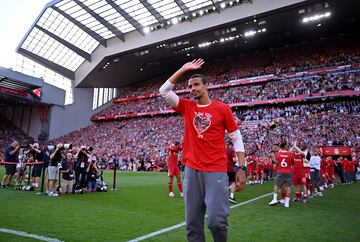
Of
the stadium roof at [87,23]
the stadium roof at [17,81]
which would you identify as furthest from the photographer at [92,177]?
the stadium roof at [17,81]

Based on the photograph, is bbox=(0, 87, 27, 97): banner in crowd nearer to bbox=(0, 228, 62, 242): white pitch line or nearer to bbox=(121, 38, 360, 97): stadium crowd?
bbox=(121, 38, 360, 97): stadium crowd

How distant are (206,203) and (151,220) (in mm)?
3352

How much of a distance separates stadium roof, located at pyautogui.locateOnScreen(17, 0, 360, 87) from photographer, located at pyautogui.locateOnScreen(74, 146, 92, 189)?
25.2 m

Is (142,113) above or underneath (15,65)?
underneath

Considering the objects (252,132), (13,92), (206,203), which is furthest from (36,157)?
(13,92)

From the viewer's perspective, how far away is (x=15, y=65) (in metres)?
38.5

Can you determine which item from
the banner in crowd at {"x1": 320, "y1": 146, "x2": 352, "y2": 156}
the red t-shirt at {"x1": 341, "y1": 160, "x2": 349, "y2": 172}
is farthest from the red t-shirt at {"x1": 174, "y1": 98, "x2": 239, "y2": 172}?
the banner in crowd at {"x1": 320, "y1": 146, "x2": 352, "y2": 156}

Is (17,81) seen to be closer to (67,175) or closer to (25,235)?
(67,175)

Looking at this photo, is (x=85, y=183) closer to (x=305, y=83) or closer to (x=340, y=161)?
(x=340, y=161)

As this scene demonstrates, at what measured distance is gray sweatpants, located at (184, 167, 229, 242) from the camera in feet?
9.18

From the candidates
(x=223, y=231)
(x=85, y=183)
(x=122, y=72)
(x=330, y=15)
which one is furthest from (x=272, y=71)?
(x=223, y=231)

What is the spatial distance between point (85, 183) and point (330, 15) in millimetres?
35311

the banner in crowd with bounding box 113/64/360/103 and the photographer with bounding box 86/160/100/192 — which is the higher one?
the banner in crowd with bounding box 113/64/360/103

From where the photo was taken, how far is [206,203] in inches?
112
